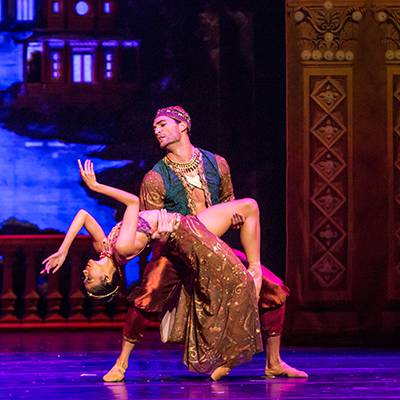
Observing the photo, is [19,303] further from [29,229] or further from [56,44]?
[56,44]

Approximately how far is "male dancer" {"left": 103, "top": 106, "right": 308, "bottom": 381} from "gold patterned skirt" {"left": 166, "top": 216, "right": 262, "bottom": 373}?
0.14 metres

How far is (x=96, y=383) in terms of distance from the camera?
185 inches

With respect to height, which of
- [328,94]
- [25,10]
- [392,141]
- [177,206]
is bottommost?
[177,206]

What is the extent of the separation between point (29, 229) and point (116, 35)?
1550 mm

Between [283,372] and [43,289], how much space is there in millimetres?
3322

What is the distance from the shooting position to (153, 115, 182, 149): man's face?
4.98 meters

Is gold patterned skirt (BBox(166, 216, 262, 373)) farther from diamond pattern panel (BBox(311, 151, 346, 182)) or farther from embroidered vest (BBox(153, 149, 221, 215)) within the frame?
diamond pattern panel (BBox(311, 151, 346, 182))

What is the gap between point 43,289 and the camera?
25.7ft

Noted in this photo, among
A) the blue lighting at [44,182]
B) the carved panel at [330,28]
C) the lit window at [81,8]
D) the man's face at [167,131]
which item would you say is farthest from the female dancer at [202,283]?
the lit window at [81,8]

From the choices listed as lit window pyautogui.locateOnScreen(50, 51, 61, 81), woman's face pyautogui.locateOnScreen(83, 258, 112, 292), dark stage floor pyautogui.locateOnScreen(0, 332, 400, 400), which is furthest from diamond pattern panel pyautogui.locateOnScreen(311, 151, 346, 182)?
woman's face pyautogui.locateOnScreen(83, 258, 112, 292)

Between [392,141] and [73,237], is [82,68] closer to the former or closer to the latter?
[392,141]

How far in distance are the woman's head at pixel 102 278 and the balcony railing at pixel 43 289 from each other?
2818 mm

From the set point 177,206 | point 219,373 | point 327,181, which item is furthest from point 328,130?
point 219,373

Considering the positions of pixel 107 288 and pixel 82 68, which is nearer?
pixel 107 288
